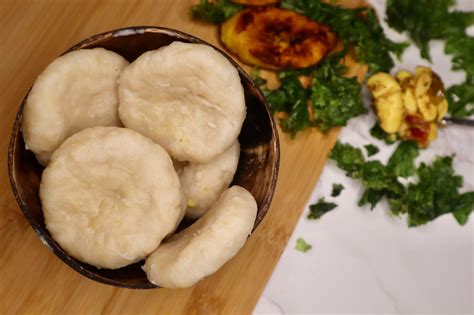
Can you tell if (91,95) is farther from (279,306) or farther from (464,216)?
(464,216)

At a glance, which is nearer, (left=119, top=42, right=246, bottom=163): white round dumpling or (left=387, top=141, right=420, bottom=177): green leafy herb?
(left=119, top=42, right=246, bottom=163): white round dumpling

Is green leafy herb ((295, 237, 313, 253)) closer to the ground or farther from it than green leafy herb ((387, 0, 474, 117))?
closer to the ground

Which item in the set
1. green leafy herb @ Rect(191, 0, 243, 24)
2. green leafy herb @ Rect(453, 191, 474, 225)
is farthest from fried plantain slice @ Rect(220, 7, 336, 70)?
green leafy herb @ Rect(453, 191, 474, 225)

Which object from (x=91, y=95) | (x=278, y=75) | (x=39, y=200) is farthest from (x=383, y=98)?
(x=39, y=200)

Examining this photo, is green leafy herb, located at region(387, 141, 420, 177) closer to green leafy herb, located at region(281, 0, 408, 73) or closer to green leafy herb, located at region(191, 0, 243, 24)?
green leafy herb, located at region(281, 0, 408, 73)

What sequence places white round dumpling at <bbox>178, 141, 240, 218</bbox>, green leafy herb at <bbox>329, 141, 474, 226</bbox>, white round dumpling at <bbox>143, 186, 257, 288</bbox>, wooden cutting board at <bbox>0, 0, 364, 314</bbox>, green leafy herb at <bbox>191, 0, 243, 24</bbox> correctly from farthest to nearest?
green leafy herb at <bbox>329, 141, 474, 226</bbox>, green leafy herb at <bbox>191, 0, 243, 24</bbox>, wooden cutting board at <bbox>0, 0, 364, 314</bbox>, white round dumpling at <bbox>178, 141, 240, 218</bbox>, white round dumpling at <bbox>143, 186, 257, 288</bbox>

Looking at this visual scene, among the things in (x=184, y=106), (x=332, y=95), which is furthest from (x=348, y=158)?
(x=184, y=106)

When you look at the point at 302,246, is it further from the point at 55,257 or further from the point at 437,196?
the point at 55,257
